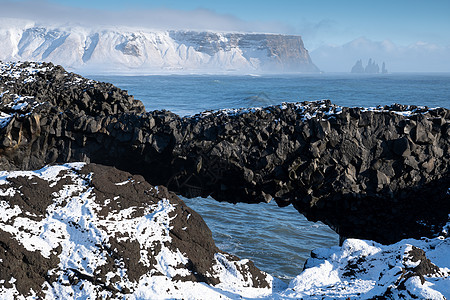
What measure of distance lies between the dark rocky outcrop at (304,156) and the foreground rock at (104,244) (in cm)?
112

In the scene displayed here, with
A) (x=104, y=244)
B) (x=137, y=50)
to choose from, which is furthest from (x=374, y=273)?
(x=137, y=50)

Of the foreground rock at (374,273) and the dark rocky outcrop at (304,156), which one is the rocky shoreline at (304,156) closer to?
the dark rocky outcrop at (304,156)

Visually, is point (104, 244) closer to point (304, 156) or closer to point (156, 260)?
point (156, 260)

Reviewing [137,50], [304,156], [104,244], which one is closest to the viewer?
[104,244]

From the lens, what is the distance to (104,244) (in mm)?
2898

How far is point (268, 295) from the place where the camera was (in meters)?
2.94

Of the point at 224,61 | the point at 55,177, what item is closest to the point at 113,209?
the point at 55,177

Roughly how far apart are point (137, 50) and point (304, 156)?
16622cm

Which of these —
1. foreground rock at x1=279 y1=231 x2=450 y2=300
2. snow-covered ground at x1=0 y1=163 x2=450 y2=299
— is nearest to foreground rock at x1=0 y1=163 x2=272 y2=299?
snow-covered ground at x1=0 y1=163 x2=450 y2=299

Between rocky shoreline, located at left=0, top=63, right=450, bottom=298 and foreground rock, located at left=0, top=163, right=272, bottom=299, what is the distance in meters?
1.12

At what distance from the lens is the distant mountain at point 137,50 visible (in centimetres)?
15200

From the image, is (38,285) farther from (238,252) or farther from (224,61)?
(224,61)

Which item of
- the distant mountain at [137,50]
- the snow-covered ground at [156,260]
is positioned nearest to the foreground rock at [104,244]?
the snow-covered ground at [156,260]

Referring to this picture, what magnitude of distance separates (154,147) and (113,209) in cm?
142
